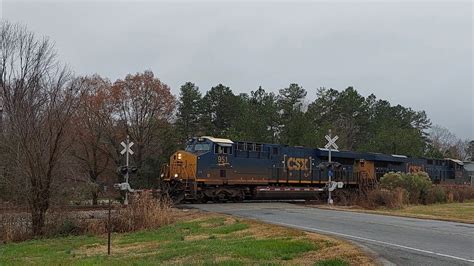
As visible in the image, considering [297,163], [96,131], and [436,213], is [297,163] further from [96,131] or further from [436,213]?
[96,131]

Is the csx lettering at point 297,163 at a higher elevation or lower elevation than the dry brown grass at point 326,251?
higher

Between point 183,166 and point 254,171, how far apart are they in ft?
15.2

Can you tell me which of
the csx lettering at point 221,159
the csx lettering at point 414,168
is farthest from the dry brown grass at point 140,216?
the csx lettering at point 414,168

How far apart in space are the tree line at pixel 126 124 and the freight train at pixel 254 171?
207 inches

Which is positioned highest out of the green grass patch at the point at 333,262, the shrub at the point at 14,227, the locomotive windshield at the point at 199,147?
the locomotive windshield at the point at 199,147

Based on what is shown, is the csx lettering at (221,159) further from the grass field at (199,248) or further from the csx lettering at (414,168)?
the csx lettering at (414,168)

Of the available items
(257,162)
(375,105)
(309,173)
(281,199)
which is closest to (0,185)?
(257,162)

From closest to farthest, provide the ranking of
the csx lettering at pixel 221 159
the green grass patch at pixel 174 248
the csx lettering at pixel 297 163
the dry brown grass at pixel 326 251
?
1. the dry brown grass at pixel 326 251
2. the green grass patch at pixel 174 248
3. the csx lettering at pixel 221 159
4. the csx lettering at pixel 297 163

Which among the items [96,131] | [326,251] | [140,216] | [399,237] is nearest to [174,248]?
[326,251]

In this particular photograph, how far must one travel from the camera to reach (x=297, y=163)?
1331 inches

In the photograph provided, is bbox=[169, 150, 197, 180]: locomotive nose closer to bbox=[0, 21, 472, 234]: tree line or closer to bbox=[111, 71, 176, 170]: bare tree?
bbox=[0, 21, 472, 234]: tree line

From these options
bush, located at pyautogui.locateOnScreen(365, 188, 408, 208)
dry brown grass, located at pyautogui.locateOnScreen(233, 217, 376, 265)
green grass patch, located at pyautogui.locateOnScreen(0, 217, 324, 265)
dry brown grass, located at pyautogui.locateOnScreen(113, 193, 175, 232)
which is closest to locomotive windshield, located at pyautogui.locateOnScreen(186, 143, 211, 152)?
dry brown grass, located at pyautogui.locateOnScreen(113, 193, 175, 232)

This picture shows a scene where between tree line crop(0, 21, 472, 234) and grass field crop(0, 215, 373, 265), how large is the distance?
3.39m

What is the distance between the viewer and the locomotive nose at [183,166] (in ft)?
93.9
